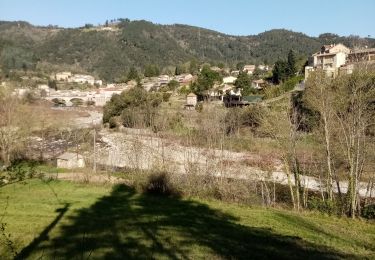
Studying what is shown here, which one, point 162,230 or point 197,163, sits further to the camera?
point 197,163

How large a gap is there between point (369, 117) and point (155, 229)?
349 inches

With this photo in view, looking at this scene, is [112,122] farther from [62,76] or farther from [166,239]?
[62,76]

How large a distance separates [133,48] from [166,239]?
161015 mm

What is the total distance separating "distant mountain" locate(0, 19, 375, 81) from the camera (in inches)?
6004

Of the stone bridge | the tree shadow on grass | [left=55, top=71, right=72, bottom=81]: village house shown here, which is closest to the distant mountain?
[left=55, top=71, right=72, bottom=81]: village house

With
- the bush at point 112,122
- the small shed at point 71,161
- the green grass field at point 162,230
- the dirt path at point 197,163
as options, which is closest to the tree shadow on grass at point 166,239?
the green grass field at point 162,230

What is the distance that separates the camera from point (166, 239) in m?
7.54

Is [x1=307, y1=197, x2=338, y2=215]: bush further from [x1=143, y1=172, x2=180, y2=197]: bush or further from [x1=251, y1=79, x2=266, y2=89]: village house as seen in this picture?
[x1=251, y1=79, x2=266, y2=89]: village house

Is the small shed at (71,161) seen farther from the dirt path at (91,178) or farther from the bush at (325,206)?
the bush at (325,206)

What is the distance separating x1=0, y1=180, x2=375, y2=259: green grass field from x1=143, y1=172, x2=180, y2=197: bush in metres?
1.06

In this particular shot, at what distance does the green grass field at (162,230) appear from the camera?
6848 millimetres

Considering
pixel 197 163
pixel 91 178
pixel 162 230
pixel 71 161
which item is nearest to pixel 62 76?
pixel 71 161

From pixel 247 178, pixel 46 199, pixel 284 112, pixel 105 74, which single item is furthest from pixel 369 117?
pixel 105 74

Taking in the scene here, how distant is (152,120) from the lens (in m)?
23.0
